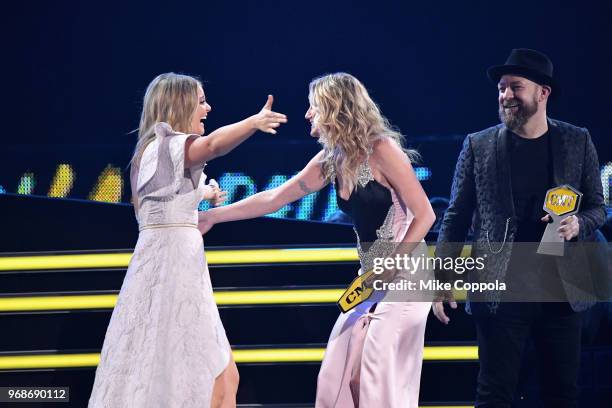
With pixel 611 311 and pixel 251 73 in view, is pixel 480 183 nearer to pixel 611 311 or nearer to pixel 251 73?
pixel 611 311

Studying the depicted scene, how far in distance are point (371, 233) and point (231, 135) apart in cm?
71

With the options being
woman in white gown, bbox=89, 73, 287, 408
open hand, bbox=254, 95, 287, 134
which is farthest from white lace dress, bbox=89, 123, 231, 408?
open hand, bbox=254, 95, 287, 134

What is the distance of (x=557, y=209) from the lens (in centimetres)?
338

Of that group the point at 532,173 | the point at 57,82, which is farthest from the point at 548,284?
the point at 57,82

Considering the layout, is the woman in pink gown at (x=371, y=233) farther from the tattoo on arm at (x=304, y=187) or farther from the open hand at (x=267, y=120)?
the open hand at (x=267, y=120)

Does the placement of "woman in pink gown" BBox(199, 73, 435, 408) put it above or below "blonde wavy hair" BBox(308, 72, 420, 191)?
below

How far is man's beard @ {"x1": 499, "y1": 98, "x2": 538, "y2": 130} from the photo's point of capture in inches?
142

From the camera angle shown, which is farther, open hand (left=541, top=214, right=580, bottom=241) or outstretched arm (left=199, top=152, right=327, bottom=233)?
outstretched arm (left=199, top=152, right=327, bottom=233)

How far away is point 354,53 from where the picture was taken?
704cm

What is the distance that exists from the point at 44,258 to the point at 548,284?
250 cm

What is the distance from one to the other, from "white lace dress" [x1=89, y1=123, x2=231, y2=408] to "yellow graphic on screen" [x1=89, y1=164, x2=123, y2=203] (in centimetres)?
354

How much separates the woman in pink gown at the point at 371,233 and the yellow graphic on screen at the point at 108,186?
12.0ft

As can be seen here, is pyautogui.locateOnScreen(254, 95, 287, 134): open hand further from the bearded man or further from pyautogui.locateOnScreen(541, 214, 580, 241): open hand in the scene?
pyautogui.locateOnScreen(541, 214, 580, 241): open hand

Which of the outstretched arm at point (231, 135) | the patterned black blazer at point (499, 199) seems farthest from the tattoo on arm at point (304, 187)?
the patterned black blazer at point (499, 199)
